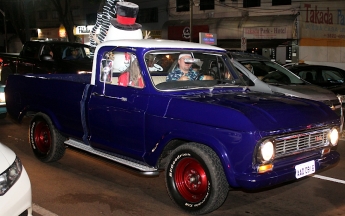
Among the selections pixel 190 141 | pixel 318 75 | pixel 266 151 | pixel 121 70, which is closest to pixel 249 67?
pixel 318 75

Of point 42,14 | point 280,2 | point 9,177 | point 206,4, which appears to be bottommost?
point 9,177

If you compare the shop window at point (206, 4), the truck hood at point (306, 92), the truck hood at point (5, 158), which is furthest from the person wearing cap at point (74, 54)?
the shop window at point (206, 4)

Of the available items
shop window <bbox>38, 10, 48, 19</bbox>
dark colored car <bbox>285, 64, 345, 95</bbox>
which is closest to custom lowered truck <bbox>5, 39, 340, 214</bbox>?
dark colored car <bbox>285, 64, 345, 95</bbox>

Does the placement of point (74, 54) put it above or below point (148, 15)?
below

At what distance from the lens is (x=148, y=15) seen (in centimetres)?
3512

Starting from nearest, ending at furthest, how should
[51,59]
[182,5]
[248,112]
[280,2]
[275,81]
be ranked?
[248,112] < [275,81] < [51,59] < [280,2] < [182,5]

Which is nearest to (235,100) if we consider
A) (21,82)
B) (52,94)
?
(52,94)

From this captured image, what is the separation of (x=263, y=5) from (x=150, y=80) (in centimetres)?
2513

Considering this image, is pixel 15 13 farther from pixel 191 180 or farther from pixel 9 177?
pixel 9 177

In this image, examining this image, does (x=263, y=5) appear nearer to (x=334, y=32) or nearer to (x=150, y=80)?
(x=334, y=32)

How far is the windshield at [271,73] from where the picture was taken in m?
9.85

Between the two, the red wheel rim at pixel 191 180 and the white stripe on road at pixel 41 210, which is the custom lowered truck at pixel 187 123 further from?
the white stripe on road at pixel 41 210

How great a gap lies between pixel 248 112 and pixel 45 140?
13.2ft

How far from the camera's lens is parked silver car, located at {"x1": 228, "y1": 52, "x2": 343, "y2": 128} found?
876 centimetres
